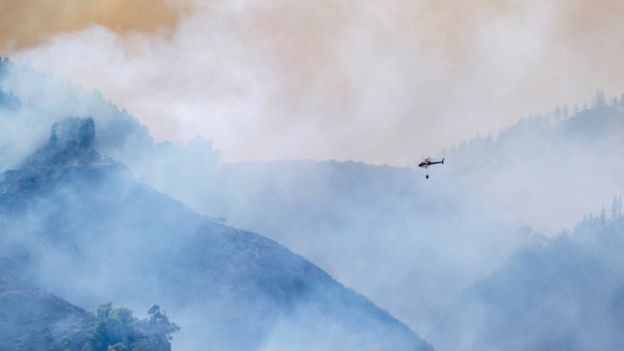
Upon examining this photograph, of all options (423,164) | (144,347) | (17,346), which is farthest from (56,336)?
(423,164)

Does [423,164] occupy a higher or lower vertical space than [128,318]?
higher

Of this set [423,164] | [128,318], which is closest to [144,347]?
[128,318]

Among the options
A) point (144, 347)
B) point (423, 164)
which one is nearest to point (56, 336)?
point (144, 347)

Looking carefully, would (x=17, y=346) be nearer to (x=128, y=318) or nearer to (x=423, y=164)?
(x=128, y=318)

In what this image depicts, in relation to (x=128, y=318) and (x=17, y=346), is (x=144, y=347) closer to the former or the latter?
(x=128, y=318)

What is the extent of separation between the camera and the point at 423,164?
179125mm

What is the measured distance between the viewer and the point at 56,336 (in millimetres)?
198875

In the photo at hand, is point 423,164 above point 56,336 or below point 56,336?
above

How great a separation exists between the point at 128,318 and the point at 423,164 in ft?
250

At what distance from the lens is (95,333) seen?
192 m

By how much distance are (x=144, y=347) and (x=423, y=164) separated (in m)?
76.1

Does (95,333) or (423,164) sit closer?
(423,164)

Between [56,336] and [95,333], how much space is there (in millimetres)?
13311

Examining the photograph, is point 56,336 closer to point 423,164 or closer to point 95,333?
point 95,333
